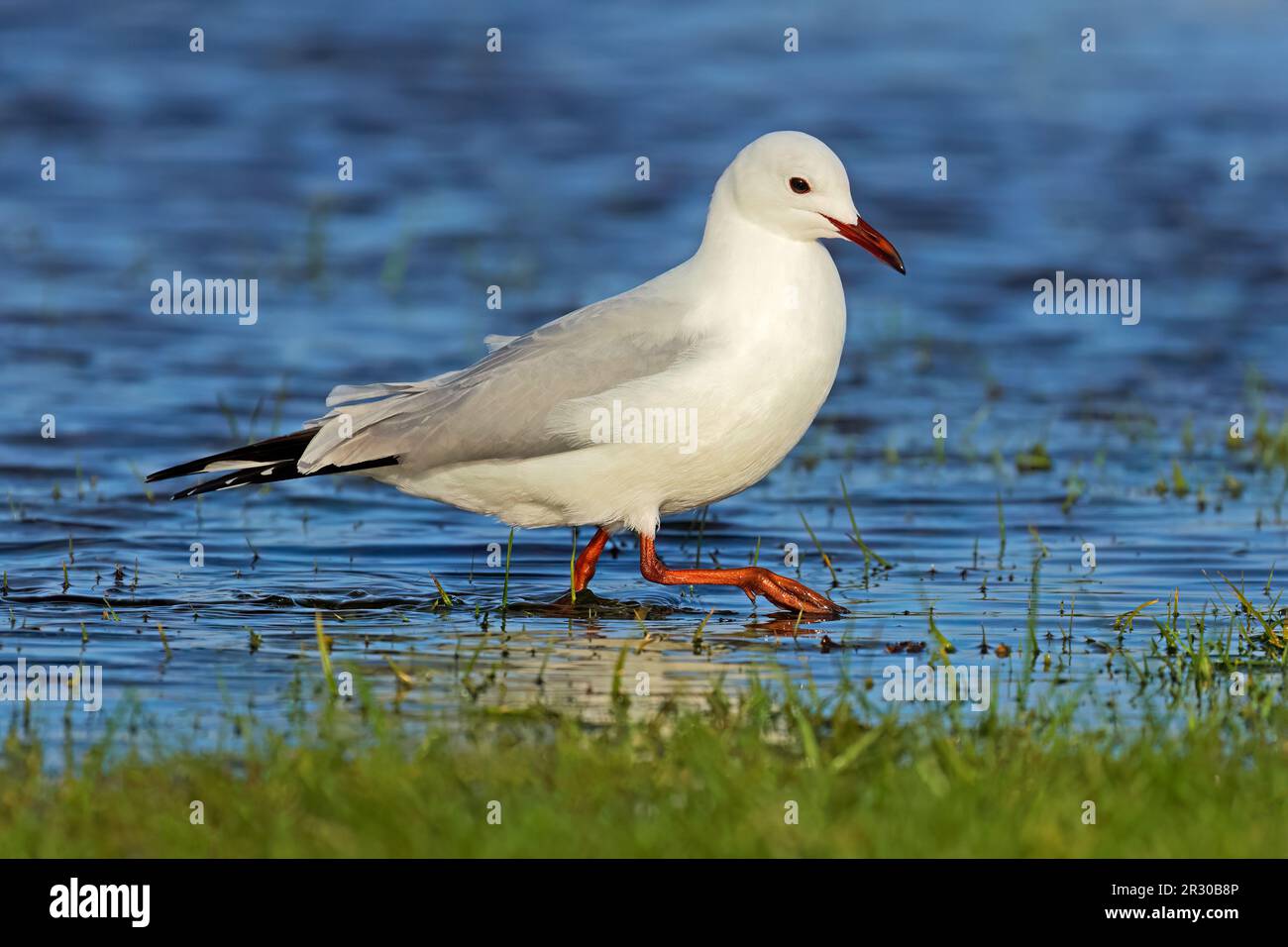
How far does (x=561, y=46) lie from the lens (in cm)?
2380

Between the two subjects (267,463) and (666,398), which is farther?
(267,463)

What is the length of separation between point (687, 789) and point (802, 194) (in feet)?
10.4

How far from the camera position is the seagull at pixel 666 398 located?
764 cm

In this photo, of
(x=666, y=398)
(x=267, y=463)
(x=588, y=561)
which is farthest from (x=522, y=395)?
(x=267, y=463)

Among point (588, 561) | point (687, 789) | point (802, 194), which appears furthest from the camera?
point (588, 561)

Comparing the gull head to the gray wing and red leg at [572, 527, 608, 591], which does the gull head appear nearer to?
the gray wing

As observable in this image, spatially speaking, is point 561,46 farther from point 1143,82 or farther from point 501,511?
point 501,511

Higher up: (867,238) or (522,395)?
(867,238)

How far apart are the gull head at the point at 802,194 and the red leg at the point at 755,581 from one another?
1.29 meters

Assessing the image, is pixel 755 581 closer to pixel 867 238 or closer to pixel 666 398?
pixel 666 398

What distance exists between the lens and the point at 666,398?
7.60m

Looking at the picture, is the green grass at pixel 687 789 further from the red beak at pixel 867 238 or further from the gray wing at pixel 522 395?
the red beak at pixel 867 238

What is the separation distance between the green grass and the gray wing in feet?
6.34

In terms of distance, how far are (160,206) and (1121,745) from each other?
13.0 meters
